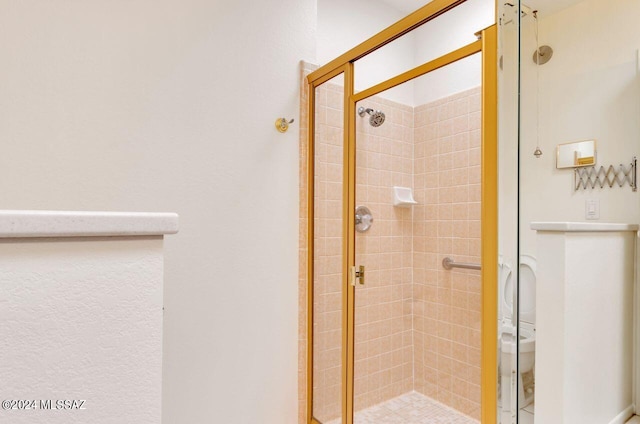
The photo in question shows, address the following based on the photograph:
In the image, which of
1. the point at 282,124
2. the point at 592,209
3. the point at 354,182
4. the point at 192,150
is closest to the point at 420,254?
the point at 354,182

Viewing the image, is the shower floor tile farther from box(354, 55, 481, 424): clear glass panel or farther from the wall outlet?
the wall outlet

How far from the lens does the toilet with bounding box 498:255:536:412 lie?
3.42 ft

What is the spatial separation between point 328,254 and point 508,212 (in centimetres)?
98

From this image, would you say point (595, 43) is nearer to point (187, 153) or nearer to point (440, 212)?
point (440, 212)

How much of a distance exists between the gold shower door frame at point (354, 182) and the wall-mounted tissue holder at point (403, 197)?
0.21 m

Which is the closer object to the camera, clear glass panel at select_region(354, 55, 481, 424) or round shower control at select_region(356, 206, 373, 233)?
clear glass panel at select_region(354, 55, 481, 424)

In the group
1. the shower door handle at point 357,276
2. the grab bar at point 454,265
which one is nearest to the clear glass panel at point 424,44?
the grab bar at point 454,265

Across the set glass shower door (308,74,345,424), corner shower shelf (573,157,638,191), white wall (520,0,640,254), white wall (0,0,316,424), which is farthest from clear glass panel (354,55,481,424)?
white wall (0,0,316,424)

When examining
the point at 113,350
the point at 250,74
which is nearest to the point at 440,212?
the point at 250,74

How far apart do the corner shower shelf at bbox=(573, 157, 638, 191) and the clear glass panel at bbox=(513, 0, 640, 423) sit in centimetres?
1

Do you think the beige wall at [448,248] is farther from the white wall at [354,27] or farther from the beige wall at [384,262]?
the white wall at [354,27]

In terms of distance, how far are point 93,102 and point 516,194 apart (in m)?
1.56

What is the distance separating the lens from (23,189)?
1.27 m

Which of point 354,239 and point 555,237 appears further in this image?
point 354,239
